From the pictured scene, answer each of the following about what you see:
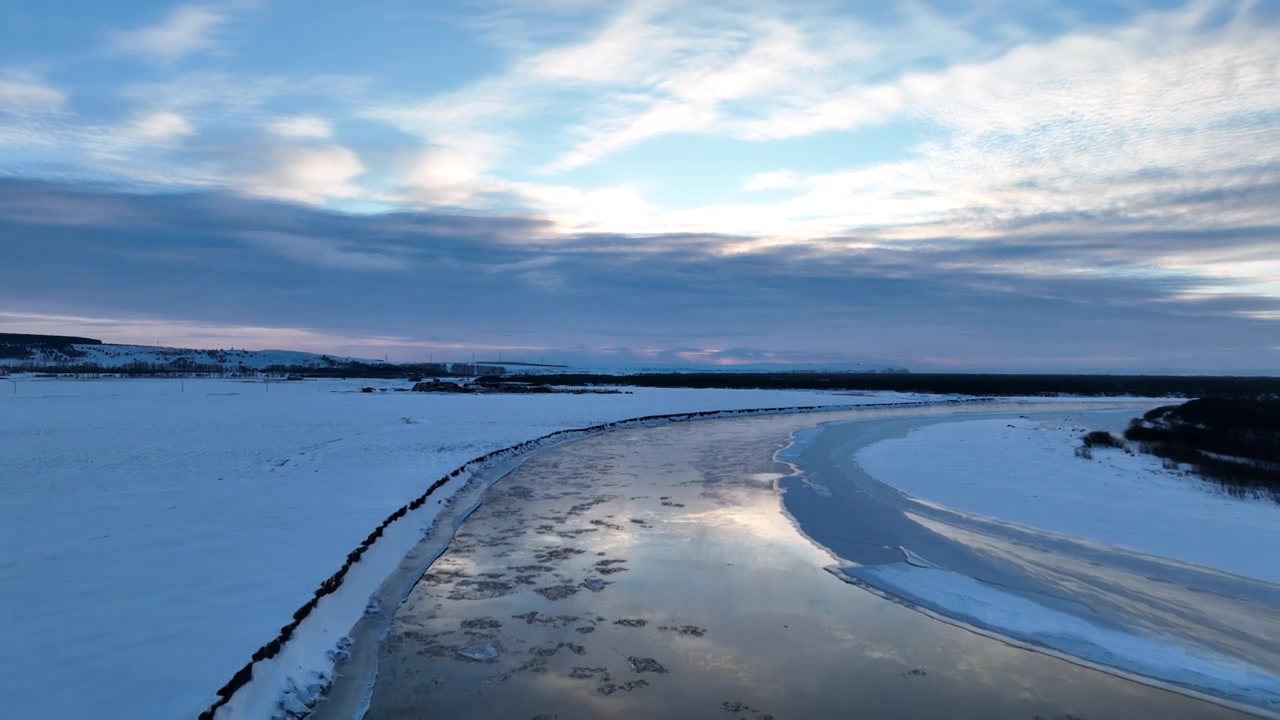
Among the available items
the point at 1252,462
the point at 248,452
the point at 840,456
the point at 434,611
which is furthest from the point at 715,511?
the point at 1252,462

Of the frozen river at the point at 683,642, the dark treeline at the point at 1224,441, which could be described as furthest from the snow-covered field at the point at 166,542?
the dark treeline at the point at 1224,441

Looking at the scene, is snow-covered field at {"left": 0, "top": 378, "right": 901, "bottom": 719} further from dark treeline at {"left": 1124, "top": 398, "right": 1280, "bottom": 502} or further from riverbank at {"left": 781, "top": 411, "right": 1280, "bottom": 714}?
dark treeline at {"left": 1124, "top": 398, "right": 1280, "bottom": 502}

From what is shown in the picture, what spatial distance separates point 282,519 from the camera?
11.3 metres

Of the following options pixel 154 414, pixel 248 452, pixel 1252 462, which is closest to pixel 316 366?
pixel 154 414

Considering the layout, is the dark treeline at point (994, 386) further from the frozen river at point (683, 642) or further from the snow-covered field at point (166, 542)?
the snow-covered field at point (166, 542)

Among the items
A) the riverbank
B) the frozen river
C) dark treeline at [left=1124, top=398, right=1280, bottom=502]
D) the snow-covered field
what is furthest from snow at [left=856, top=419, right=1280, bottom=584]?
the snow-covered field

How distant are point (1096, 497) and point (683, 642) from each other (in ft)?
34.0

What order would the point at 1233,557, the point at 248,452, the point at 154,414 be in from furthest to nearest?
the point at 154,414 → the point at 248,452 → the point at 1233,557

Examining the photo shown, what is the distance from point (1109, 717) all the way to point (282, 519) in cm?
1046

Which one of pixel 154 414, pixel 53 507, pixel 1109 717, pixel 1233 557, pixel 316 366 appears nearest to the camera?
pixel 1109 717

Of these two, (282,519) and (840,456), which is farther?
(840,456)

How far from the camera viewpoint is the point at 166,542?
963 centimetres

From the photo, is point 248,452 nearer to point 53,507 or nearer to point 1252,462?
point 53,507

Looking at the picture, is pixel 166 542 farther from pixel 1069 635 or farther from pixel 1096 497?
pixel 1096 497
